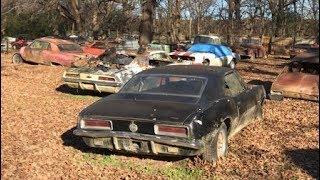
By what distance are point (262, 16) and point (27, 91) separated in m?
39.9

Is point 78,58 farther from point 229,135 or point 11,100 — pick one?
point 229,135

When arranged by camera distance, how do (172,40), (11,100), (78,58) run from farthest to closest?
1. (172,40)
2. (78,58)
3. (11,100)

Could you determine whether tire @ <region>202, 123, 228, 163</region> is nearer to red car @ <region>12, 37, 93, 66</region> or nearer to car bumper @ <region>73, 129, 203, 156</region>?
car bumper @ <region>73, 129, 203, 156</region>

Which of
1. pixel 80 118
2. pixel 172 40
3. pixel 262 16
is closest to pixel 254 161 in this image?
pixel 80 118

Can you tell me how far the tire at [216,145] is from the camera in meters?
6.45

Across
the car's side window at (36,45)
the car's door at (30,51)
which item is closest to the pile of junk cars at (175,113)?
the car's side window at (36,45)

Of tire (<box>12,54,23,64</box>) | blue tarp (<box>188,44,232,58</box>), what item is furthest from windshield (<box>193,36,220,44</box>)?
tire (<box>12,54,23,64</box>)

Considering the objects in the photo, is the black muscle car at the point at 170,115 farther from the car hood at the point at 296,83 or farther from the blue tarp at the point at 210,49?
the blue tarp at the point at 210,49

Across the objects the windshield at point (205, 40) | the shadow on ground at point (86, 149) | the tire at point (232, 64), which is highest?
the windshield at point (205, 40)

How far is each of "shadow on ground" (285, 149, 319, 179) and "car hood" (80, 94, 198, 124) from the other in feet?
5.48

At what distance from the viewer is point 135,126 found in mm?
6395

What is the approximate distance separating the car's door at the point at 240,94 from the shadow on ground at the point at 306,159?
1.03 metres

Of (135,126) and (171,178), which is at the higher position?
(135,126)

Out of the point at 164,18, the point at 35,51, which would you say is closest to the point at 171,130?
the point at 35,51
